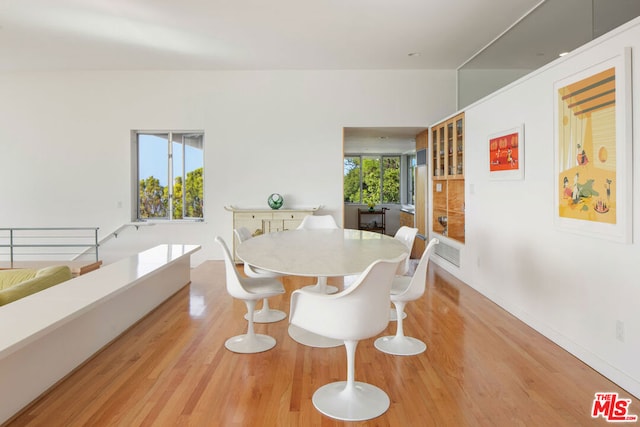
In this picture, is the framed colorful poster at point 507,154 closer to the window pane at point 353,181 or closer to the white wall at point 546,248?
the white wall at point 546,248

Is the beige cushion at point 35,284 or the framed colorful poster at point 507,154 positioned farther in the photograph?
the framed colorful poster at point 507,154

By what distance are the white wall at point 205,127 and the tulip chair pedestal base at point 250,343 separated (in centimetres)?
363

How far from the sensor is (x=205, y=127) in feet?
21.4

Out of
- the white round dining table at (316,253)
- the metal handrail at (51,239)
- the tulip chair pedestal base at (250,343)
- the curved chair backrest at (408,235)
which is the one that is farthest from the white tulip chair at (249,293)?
the metal handrail at (51,239)

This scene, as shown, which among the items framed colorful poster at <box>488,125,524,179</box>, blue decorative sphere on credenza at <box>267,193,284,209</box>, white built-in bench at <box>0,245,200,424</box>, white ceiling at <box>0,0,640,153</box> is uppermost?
white ceiling at <box>0,0,640,153</box>

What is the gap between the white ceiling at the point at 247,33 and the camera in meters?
4.11

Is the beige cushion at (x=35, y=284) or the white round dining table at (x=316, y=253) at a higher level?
the white round dining table at (x=316, y=253)

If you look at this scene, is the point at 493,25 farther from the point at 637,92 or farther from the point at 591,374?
the point at 591,374

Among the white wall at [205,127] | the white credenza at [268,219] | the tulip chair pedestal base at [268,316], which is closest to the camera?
the tulip chair pedestal base at [268,316]

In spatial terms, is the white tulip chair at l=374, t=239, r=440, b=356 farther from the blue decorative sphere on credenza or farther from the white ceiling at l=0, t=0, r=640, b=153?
the blue decorative sphere on credenza

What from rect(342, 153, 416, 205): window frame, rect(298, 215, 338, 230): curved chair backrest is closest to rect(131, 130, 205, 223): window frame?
rect(298, 215, 338, 230): curved chair backrest

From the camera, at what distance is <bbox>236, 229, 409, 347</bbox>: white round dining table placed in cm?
211

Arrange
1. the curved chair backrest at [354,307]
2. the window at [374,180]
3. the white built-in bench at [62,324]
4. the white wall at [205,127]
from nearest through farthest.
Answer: the curved chair backrest at [354,307] < the white built-in bench at [62,324] < the white wall at [205,127] < the window at [374,180]

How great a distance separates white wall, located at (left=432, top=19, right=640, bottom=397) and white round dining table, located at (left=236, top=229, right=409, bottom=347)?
1.21 metres
